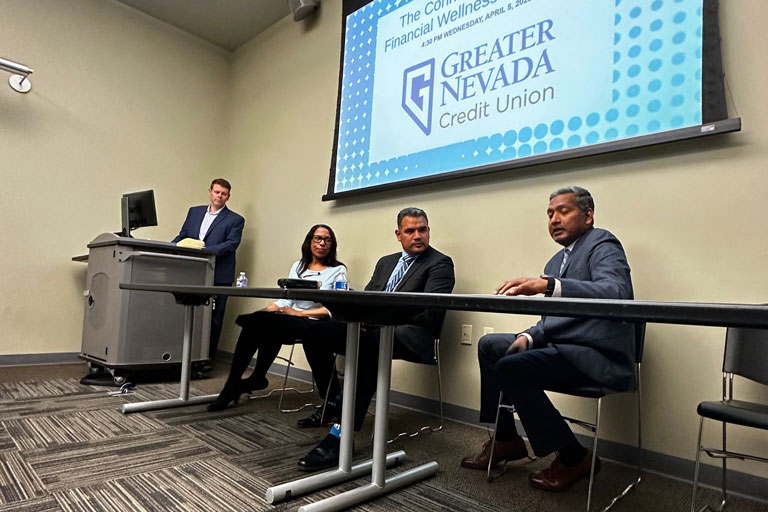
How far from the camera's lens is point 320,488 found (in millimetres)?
1491

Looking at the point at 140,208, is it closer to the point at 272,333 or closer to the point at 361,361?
the point at 272,333

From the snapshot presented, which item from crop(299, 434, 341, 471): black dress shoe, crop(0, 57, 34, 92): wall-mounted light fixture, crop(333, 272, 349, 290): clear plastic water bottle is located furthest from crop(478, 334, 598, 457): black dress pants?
crop(0, 57, 34, 92): wall-mounted light fixture

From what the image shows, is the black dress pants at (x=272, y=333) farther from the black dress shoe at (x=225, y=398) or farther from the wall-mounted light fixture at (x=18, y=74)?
the wall-mounted light fixture at (x=18, y=74)

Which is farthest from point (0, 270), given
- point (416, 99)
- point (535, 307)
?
point (535, 307)

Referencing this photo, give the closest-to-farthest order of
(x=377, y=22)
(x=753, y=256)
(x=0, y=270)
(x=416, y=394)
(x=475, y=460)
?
(x=753, y=256)
(x=475, y=460)
(x=416, y=394)
(x=377, y=22)
(x=0, y=270)

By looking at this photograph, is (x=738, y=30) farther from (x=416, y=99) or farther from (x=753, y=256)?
(x=416, y=99)

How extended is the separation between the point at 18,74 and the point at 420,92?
3.12m

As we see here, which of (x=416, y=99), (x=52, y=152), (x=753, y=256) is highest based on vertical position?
(x=416, y=99)

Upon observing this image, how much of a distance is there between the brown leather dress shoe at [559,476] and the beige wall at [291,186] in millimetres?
403

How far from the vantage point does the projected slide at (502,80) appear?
6.33ft

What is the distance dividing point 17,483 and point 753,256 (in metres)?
2.62

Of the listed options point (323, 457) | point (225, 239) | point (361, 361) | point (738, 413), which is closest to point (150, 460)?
point (323, 457)

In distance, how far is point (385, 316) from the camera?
57.0 inches

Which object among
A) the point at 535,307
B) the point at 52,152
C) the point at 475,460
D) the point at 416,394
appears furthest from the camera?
the point at 52,152
